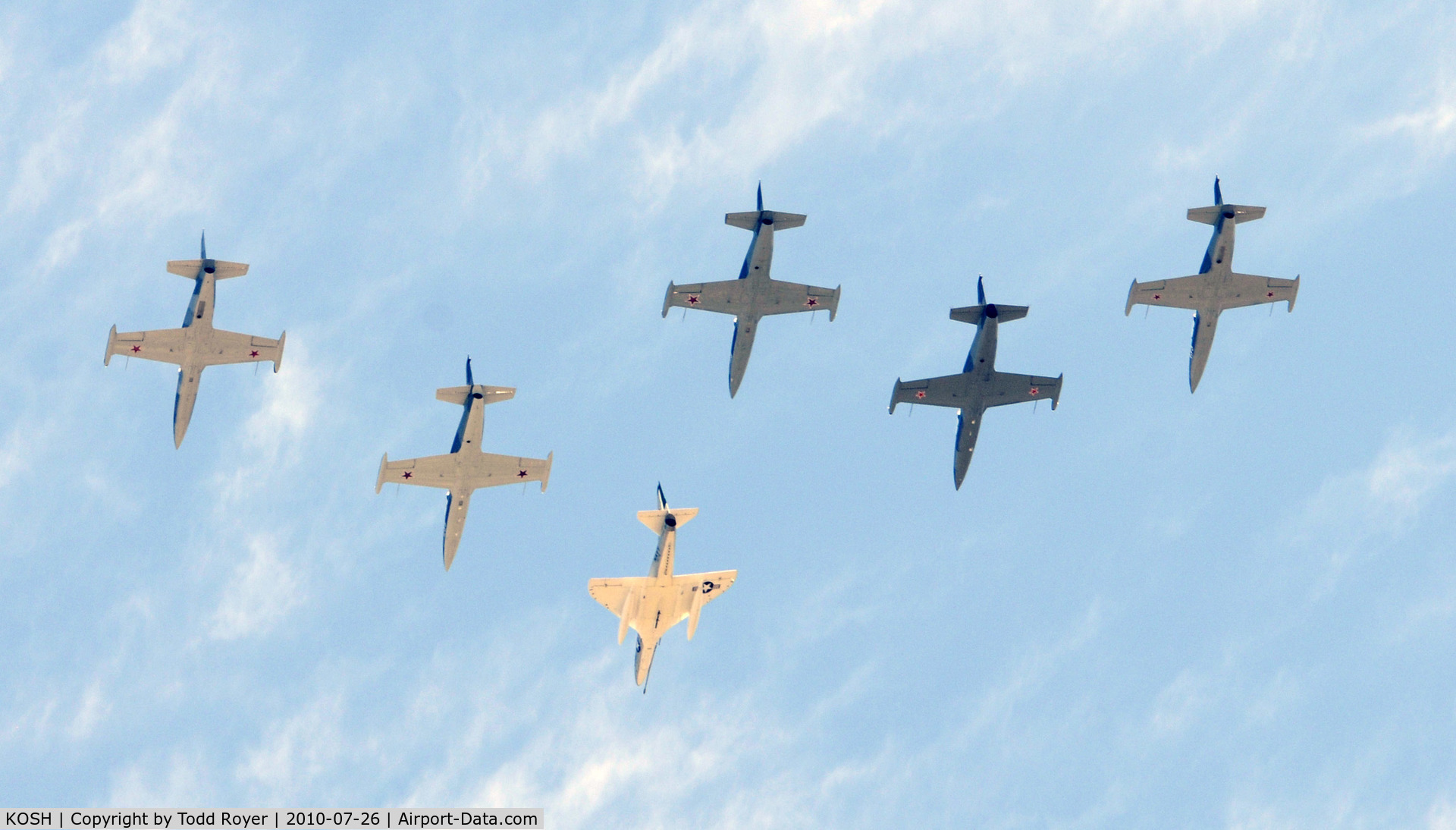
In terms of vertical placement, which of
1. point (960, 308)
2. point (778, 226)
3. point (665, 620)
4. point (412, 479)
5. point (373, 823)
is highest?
point (778, 226)

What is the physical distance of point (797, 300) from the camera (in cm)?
8731

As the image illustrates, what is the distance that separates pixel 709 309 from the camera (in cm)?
8656

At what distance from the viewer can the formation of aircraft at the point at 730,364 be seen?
83.1 meters

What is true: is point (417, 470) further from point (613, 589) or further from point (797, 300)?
point (797, 300)

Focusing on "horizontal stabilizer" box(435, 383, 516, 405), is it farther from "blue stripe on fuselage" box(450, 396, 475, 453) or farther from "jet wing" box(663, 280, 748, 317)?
"jet wing" box(663, 280, 748, 317)

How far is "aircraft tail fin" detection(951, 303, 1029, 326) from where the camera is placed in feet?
265

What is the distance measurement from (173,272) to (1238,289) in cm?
5834

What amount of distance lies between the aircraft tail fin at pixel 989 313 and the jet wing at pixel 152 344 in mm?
42070

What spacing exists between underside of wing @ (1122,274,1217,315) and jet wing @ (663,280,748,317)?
2157 cm

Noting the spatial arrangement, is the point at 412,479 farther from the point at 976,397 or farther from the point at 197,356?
the point at 976,397

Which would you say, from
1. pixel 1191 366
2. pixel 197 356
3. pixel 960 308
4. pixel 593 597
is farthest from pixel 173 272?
pixel 1191 366

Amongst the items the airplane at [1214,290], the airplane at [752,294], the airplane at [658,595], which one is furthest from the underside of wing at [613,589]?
the airplane at [1214,290]

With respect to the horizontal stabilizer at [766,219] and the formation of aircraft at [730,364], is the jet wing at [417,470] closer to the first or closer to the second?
the formation of aircraft at [730,364]

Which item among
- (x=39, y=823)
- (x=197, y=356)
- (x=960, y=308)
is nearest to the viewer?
(x=39, y=823)
